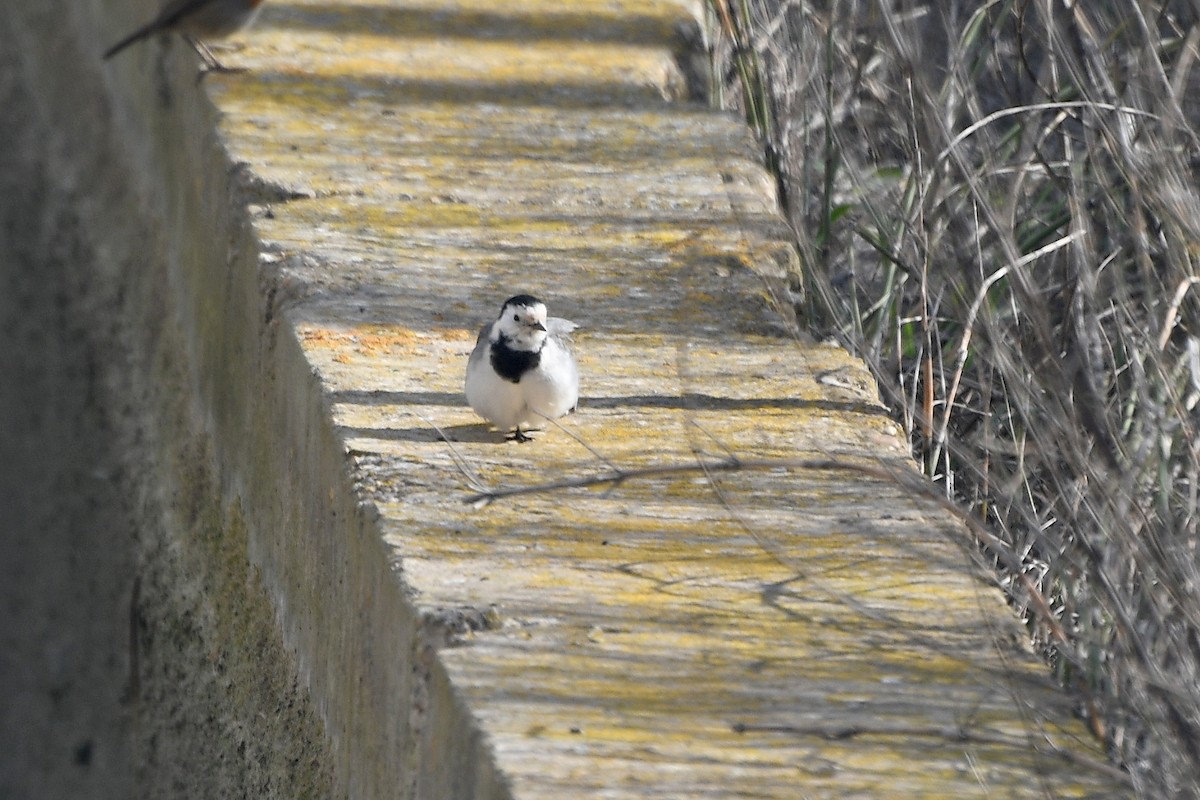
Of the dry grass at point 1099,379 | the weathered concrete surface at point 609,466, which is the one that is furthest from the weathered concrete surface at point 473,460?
the dry grass at point 1099,379

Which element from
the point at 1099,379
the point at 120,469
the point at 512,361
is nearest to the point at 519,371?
the point at 512,361

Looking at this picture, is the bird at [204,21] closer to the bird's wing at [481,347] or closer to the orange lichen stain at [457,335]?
the orange lichen stain at [457,335]

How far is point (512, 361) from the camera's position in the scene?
3.14 meters

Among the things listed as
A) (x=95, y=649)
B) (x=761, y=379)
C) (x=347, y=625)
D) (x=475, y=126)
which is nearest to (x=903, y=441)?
(x=761, y=379)

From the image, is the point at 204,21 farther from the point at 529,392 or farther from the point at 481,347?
the point at 529,392

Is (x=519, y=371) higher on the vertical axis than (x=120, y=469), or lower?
higher

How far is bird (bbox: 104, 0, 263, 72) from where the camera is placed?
498 cm

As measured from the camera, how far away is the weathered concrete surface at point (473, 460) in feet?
7.93

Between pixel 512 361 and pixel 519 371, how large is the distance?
0.03 m

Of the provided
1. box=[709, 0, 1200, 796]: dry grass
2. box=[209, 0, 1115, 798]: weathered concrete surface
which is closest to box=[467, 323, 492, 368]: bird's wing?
box=[209, 0, 1115, 798]: weathered concrete surface

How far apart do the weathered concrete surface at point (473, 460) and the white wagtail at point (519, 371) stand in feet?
0.32

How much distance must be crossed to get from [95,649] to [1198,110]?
12.2 ft

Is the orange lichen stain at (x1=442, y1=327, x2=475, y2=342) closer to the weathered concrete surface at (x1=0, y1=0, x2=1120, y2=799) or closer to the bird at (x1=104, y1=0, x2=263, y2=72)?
the weathered concrete surface at (x1=0, y1=0, x2=1120, y2=799)

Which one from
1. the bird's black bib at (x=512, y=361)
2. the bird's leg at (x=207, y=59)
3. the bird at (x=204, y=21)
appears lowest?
the bird's black bib at (x=512, y=361)
